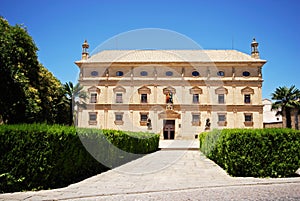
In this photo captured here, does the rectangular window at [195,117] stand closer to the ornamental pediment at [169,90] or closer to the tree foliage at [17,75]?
the ornamental pediment at [169,90]

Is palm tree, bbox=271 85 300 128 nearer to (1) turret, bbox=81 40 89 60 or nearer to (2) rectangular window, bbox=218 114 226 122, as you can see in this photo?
(2) rectangular window, bbox=218 114 226 122

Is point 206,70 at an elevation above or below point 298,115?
above

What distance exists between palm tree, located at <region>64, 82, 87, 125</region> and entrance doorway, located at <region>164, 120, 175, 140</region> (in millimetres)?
12764

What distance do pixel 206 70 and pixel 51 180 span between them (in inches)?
1416

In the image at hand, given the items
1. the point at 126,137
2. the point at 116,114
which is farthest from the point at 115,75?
the point at 126,137

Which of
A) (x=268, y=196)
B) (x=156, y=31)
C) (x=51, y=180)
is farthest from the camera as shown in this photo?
(x=156, y=31)

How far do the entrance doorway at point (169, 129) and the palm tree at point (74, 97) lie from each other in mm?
12764

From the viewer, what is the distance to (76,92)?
3603cm

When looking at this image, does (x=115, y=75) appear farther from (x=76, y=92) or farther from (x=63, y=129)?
(x=63, y=129)

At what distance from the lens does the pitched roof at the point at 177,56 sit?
4067 centimetres

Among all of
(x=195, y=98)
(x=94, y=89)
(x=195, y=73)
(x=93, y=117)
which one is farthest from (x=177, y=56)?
(x=93, y=117)

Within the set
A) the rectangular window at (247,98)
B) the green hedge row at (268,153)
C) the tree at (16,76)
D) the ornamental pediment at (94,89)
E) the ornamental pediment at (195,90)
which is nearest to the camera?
the green hedge row at (268,153)

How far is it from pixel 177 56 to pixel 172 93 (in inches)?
244

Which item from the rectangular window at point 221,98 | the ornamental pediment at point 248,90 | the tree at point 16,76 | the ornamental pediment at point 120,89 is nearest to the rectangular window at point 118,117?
the ornamental pediment at point 120,89
